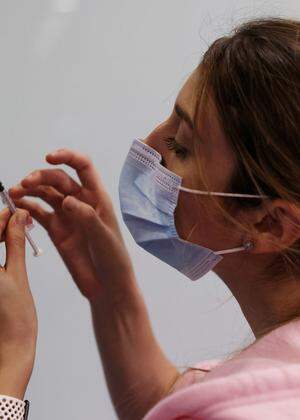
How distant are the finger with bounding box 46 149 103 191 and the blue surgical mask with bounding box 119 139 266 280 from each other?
0.07 m

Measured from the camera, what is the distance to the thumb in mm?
858

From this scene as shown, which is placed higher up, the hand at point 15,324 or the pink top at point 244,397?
the hand at point 15,324

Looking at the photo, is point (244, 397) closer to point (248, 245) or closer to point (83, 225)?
point (248, 245)

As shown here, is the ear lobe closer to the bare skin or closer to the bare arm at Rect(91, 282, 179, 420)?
the bare skin

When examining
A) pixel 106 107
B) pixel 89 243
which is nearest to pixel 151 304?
pixel 89 243

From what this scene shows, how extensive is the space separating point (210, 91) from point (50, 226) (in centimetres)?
32

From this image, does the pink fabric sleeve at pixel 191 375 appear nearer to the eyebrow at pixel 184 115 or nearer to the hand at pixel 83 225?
the hand at pixel 83 225

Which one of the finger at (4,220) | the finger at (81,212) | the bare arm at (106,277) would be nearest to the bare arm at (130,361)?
the bare arm at (106,277)

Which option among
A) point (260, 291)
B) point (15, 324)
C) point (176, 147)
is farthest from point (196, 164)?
point (15, 324)

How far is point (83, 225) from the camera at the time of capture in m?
1.01

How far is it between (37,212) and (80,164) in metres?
0.10

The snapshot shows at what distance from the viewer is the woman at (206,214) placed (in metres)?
0.84

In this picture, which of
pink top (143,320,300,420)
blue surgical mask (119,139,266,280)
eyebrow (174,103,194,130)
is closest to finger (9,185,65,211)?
blue surgical mask (119,139,266,280)

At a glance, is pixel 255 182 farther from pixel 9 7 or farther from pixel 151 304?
pixel 9 7
